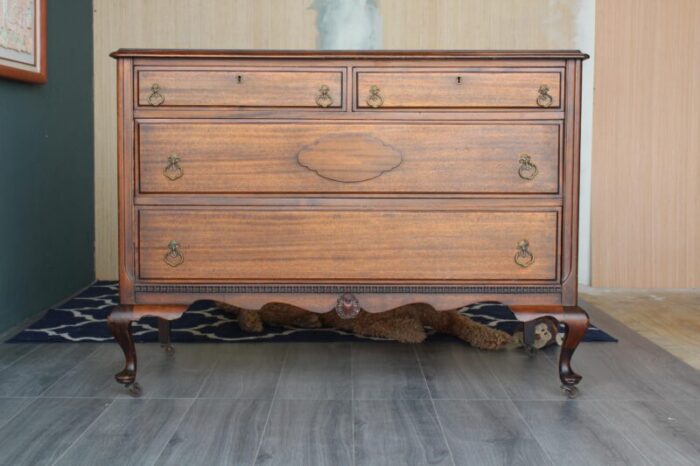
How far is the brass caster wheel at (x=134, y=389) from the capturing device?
2.26 meters

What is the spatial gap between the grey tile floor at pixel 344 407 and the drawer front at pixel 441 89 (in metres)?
0.83

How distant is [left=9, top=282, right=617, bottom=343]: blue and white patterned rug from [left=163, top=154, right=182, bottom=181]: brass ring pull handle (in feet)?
3.03

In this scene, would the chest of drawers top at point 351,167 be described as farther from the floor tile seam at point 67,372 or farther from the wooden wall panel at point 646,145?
the wooden wall panel at point 646,145

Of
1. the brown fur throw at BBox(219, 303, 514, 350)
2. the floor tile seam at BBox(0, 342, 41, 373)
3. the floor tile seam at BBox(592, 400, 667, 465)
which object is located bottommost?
the floor tile seam at BBox(592, 400, 667, 465)

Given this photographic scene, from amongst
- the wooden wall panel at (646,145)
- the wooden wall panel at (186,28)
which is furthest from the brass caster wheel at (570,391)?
→ the wooden wall panel at (186,28)

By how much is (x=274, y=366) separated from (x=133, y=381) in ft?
1.58

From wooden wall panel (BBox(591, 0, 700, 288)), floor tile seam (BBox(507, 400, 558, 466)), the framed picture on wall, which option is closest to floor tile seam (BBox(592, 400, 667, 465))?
floor tile seam (BBox(507, 400, 558, 466))

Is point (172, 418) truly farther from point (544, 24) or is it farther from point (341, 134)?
point (544, 24)

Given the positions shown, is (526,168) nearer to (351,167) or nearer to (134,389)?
(351,167)

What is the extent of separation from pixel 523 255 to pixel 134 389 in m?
1.17

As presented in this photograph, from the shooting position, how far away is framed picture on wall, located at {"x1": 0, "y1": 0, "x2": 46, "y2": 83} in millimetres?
2910

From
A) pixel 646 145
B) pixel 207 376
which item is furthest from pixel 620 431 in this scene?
pixel 646 145

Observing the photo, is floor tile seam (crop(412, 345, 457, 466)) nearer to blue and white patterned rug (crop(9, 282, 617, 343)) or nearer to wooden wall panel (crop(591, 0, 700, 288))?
blue and white patterned rug (crop(9, 282, 617, 343))

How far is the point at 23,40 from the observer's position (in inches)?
121
